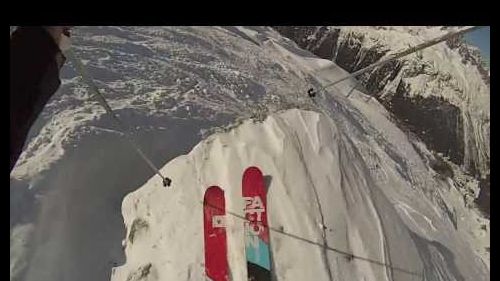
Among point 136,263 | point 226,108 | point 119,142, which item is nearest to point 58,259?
point 136,263

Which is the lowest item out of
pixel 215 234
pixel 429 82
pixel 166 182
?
pixel 215 234

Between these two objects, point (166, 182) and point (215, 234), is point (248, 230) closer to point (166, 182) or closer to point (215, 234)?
point (215, 234)

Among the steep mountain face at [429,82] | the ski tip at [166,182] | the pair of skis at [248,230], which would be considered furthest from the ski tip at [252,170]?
the steep mountain face at [429,82]

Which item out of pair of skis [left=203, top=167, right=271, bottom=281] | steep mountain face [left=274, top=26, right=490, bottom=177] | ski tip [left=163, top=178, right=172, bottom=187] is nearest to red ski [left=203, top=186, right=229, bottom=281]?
pair of skis [left=203, top=167, right=271, bottom=281]

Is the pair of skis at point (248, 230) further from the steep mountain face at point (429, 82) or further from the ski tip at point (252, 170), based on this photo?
the steep mountain face at point (429, 82)

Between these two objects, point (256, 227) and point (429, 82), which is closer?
point (256, 227)

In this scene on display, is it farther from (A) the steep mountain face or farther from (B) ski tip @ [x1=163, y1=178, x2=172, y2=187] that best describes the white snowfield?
(A) the steep mountain face

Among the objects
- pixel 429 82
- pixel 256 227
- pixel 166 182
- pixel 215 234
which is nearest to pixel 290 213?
pixel 256 227
